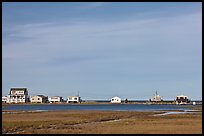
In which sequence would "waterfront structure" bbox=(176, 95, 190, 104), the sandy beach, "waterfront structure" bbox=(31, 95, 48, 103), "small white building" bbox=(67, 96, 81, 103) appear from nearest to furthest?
the sandy beach → "waterfront structure" bbox=(31, 95, 48, 103) → "waterfront structure" bbox=(176, 95, 190, 104) → "small white building" bbox=(67, 96, 81, 103)

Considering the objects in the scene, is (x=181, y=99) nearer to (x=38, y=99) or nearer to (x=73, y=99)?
(x=73, y=99)

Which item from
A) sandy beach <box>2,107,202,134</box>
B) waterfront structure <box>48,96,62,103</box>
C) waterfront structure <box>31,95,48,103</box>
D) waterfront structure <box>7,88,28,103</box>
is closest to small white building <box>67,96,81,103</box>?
waterfront structure <box>48,96,62,103</box>

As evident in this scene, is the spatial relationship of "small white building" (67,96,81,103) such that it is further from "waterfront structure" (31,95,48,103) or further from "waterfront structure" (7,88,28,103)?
"waterfront structure" (7,88,28,103)

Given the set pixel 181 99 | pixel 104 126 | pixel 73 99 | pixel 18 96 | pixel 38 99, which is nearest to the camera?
pixel 104 126

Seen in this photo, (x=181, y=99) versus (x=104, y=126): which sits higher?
(x=104, y=126)

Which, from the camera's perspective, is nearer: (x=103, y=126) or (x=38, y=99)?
(x=103, y=126)

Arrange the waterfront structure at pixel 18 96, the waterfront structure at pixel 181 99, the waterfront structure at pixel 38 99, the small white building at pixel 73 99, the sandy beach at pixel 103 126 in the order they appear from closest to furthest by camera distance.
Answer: the sandy beach at pixel 103 126 → the waterfront structure at pixel 18 96 → the waterfront structure at pixel 38 99 → the waterfront structure at pixel 181 99 → the small white building at pixel 73 99

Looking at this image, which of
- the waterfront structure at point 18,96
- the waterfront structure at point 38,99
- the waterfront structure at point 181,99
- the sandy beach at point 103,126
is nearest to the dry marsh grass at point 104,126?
the sandy beach at point 103,126

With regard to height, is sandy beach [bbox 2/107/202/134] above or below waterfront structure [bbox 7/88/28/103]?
above

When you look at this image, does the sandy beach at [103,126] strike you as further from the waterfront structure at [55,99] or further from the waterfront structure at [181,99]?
the waterfront structure at [55,99]

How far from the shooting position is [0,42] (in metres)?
6.55

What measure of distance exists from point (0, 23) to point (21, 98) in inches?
6043

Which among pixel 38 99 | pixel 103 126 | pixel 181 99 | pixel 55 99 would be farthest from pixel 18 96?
pixel 103 126

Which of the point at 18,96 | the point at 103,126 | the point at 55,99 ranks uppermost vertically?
the point at 103,126
